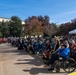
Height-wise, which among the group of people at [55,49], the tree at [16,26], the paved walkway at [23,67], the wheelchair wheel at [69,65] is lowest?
the paved walkway at [23,67]

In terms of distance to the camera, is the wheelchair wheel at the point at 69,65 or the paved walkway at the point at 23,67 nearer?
the wheelchair wheel at the point at 69,65

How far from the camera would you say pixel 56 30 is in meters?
88.2

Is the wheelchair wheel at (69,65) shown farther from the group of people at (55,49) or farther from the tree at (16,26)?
the tree at (16,26)

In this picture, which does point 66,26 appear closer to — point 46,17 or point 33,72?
point 46,17

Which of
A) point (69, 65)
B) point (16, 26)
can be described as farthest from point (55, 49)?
point (16, 26)

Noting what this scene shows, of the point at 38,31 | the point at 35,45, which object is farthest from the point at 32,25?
the point at 35,45

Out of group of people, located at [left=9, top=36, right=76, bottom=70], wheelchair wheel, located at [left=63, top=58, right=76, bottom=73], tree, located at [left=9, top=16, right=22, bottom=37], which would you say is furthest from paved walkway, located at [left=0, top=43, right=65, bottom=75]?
tree, located at [left=9, top=16, right=22, bottom=37]

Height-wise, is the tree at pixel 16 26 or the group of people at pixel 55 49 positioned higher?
the tree at pixel 16 26

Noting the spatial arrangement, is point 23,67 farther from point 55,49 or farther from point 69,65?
point 69,65

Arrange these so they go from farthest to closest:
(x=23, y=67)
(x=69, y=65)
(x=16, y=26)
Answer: (x=16, y=26) < (x=23, y=67) < (x=69, y=65)

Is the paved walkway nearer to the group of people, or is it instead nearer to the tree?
the group of people

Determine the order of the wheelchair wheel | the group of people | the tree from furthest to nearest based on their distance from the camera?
the tree
the group of people
the wheelchair wheel

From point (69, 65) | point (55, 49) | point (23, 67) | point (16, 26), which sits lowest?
point (23, 67)

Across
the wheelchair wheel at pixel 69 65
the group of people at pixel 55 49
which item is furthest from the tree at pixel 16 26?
the wheelchair wheel at pixel 69 65
